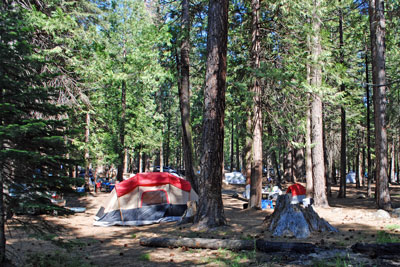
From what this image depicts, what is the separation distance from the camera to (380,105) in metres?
12.3

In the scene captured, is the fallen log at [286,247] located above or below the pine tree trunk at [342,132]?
below

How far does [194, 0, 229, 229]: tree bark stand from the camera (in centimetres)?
878

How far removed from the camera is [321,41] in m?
12.4

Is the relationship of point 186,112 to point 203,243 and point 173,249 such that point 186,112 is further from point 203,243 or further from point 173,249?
point 203,243

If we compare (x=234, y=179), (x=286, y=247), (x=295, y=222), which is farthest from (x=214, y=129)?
(x=234, y=179)

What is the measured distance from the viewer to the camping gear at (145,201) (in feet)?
39.6

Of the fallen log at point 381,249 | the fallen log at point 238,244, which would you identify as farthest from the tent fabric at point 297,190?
the fallen log at point 381,249

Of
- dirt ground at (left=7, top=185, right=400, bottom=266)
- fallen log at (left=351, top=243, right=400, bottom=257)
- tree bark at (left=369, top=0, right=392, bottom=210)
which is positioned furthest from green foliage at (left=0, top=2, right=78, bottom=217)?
tree bark at (left=369, top=0, right=392, bottom=210)

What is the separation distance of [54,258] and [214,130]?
5005mm

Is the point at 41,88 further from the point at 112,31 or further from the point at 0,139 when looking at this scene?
the point at 112,31

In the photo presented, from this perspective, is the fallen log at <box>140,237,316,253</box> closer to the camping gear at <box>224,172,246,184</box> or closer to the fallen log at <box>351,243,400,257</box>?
the fallen log at <box>351,243,400,257</box>

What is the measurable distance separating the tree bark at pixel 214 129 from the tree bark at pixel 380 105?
6.87m

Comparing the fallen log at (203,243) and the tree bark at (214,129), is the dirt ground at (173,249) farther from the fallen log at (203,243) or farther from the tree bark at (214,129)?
the tree bark at (214,129)

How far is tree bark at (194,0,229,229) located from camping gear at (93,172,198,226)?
12.5 ft
